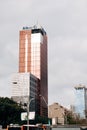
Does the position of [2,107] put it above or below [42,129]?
above

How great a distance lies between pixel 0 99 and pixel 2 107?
8828 mm

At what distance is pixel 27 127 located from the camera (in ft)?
146

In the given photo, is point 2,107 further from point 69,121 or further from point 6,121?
point 69,121

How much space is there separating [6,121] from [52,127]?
69134 millimetres

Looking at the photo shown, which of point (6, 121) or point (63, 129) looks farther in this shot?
point (6, 121)

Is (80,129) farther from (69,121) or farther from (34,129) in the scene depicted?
(69,121)

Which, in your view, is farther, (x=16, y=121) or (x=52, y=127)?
(x=16, y=121)

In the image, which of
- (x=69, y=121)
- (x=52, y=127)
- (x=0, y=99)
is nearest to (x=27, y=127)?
(x=52, y=127)

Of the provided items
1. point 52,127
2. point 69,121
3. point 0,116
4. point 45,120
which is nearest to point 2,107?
point 0,116

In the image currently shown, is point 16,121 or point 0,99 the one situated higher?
point 0,99

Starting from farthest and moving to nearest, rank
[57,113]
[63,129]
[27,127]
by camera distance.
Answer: [57,113]
[63,129]
[27,127]

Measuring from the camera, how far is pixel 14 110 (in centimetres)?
12244

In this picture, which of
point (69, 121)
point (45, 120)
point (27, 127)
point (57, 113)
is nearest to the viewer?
point (27, 127)

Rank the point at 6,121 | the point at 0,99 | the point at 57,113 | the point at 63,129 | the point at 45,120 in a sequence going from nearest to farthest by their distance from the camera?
the point at 63,129
the point at 6,121
the point at 0,99
the point at 45,120
the point at 57,113
